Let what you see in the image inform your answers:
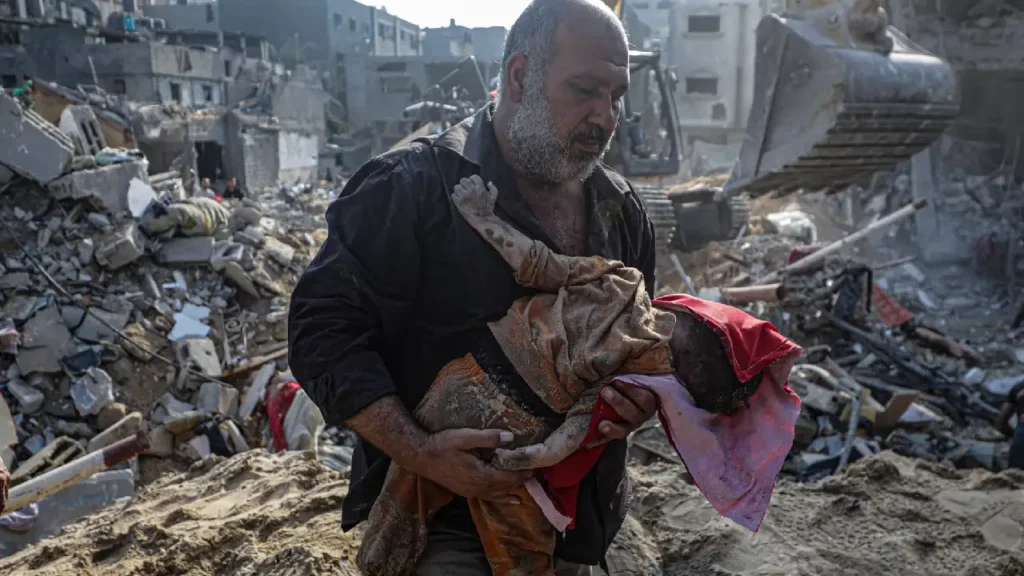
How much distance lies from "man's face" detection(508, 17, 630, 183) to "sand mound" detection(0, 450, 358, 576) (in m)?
1.44

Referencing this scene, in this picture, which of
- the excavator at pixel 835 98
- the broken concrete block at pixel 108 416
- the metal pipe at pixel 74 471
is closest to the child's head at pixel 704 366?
the metal pipe at pixel 74 471

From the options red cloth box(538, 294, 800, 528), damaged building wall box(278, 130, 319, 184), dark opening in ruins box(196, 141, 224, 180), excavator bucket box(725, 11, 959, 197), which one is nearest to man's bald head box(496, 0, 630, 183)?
red cloth box(538, 294, 800, 528)

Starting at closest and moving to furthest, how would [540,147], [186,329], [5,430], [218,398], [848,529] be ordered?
[540,147] < [848,529] < [5,430] < [218,398] < [186,329]

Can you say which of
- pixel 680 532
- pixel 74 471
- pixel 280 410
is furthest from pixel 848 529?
pixel 280 410

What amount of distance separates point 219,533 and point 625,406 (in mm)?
1861

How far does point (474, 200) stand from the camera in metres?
1.53

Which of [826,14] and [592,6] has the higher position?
[826,14]

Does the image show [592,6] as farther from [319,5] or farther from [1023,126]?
[319,5]

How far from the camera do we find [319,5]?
34.6 m

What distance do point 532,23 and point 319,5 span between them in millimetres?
36699

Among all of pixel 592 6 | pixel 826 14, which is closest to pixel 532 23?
pixel 592 6

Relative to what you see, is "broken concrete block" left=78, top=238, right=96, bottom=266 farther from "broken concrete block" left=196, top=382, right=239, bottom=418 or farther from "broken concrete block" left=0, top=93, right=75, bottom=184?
"broken concrete block" left=196, top=382, right=239, bottom=418

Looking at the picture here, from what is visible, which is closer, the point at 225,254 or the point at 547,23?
the point at 547,23

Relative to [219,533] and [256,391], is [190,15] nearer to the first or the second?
[256,391]
